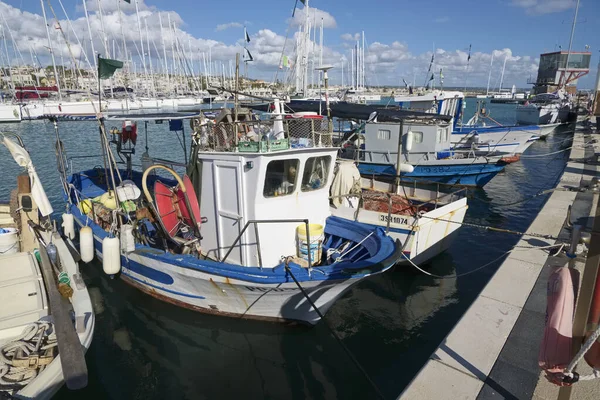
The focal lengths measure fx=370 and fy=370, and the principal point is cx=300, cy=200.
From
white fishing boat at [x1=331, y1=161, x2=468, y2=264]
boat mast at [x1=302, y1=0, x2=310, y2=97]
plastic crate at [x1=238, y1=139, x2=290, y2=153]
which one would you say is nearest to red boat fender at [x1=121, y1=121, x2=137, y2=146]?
white fishing boat at [x1=331, y1=161, x2=468, y2=264]

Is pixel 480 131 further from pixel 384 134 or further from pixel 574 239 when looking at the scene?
pixel 574 239

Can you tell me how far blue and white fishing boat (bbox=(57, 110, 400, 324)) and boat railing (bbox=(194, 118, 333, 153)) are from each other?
0.07 ft

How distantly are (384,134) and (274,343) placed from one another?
14.8 metres

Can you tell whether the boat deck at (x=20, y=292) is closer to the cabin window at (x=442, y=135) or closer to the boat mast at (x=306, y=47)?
the cabin window at (x=442, y=135)

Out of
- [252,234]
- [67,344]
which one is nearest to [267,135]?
[252,234]

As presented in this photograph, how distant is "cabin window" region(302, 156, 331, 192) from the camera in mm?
7629

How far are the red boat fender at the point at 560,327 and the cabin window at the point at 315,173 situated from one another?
16.7ft

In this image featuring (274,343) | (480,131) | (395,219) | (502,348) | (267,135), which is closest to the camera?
(502,348)

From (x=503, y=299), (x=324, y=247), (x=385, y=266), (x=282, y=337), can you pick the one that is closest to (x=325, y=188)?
(x=324, y=247)

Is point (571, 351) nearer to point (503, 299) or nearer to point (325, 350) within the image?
point (503, 299)

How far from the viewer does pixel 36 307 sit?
687 cm

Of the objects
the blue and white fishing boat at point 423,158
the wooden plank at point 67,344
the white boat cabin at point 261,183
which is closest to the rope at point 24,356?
the wooden plank at point 67,344

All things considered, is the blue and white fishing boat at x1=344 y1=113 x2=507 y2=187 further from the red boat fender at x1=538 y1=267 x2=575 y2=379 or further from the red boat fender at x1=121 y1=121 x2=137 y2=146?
the red boat fender at x1=538 y1=267 x2=575 y2=379

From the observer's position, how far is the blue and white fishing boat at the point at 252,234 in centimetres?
679
